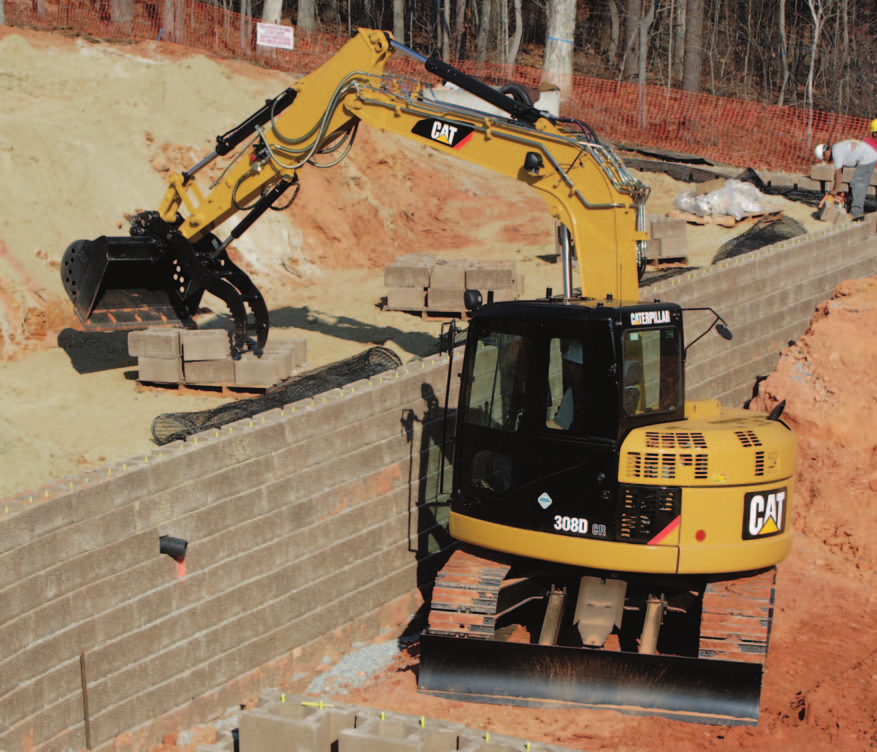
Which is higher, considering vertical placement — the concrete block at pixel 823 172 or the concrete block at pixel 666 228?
the concrete block at pixel 823 172

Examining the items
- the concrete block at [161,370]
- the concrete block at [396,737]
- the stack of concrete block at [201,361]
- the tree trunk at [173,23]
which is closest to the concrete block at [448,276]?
the stack of concrete block at [201,361]

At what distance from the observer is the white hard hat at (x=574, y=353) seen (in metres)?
9.06

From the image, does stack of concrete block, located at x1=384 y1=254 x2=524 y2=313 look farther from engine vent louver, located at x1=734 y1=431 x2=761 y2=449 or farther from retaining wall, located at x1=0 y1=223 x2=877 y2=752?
engine vent louver, located at x1=734 y1=431 x2=761 y2=449

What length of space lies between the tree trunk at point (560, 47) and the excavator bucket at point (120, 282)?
70.8ft

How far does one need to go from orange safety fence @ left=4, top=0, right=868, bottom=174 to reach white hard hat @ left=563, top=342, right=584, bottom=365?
2300 cm

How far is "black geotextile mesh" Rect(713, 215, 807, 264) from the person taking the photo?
1906 cm

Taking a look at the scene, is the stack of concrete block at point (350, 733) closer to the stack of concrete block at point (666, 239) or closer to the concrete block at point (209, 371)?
the concrete block at point (209, 371)

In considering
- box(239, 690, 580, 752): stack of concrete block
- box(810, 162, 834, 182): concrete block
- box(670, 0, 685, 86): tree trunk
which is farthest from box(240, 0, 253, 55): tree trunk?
box(239, 690, 580, 752): stack of concrete block

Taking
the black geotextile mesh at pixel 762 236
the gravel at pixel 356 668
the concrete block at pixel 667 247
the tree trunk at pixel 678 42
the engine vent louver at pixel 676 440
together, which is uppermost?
the tree trunk at pixel 678 42

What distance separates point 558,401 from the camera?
930cm

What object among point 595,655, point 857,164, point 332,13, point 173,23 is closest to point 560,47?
point 173,23

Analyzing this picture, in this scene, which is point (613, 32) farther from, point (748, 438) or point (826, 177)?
point (748, 438)

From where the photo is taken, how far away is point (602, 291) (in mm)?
11266

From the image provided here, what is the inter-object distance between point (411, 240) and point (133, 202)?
20.2 ft
